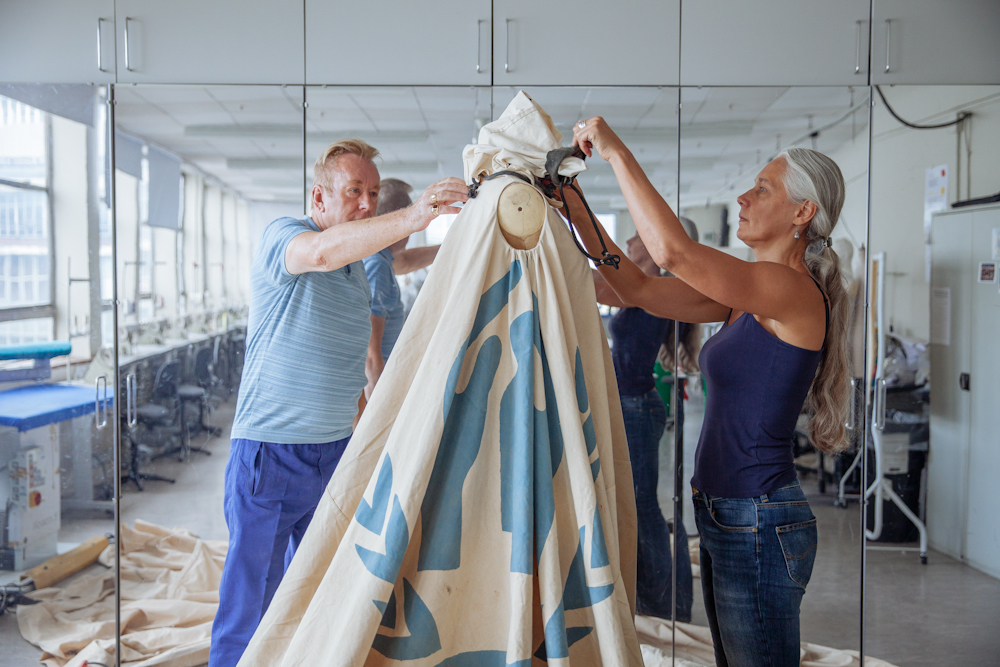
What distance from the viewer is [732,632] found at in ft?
4.74

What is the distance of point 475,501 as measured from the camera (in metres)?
0.91

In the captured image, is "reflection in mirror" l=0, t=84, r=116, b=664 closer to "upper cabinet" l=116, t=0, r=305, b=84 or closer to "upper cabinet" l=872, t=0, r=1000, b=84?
"upper cabinet" l=116, t=0, r=305, b=84

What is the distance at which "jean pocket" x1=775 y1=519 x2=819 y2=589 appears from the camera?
1396mm

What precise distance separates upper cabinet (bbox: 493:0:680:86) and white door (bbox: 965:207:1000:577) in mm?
1444

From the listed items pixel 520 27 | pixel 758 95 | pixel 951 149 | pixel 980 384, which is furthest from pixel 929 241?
pixel 520 27

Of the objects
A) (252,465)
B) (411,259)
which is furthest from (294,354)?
(411,259)

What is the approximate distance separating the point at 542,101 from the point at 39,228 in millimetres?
1943

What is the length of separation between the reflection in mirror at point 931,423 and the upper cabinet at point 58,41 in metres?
2.83

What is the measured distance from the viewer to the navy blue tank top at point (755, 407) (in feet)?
4.60

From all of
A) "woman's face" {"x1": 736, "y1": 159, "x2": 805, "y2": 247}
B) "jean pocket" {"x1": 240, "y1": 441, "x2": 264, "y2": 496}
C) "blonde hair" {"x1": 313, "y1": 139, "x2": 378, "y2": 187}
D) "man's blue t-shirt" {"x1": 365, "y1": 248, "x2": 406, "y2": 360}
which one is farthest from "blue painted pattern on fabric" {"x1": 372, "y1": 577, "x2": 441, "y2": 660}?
"man's blue t-shirt" {"x1": 365, "y1": 248, "x2": 406, "y2": 360}

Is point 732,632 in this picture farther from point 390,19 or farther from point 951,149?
point 390,19

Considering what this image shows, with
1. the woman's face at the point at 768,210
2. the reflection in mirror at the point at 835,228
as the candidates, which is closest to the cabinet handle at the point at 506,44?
the reflection in mirror at the point at 835,228

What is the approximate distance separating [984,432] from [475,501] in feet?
7.80

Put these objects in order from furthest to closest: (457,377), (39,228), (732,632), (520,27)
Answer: (39,228)
(520,27)
(732,632)
(457,377)
